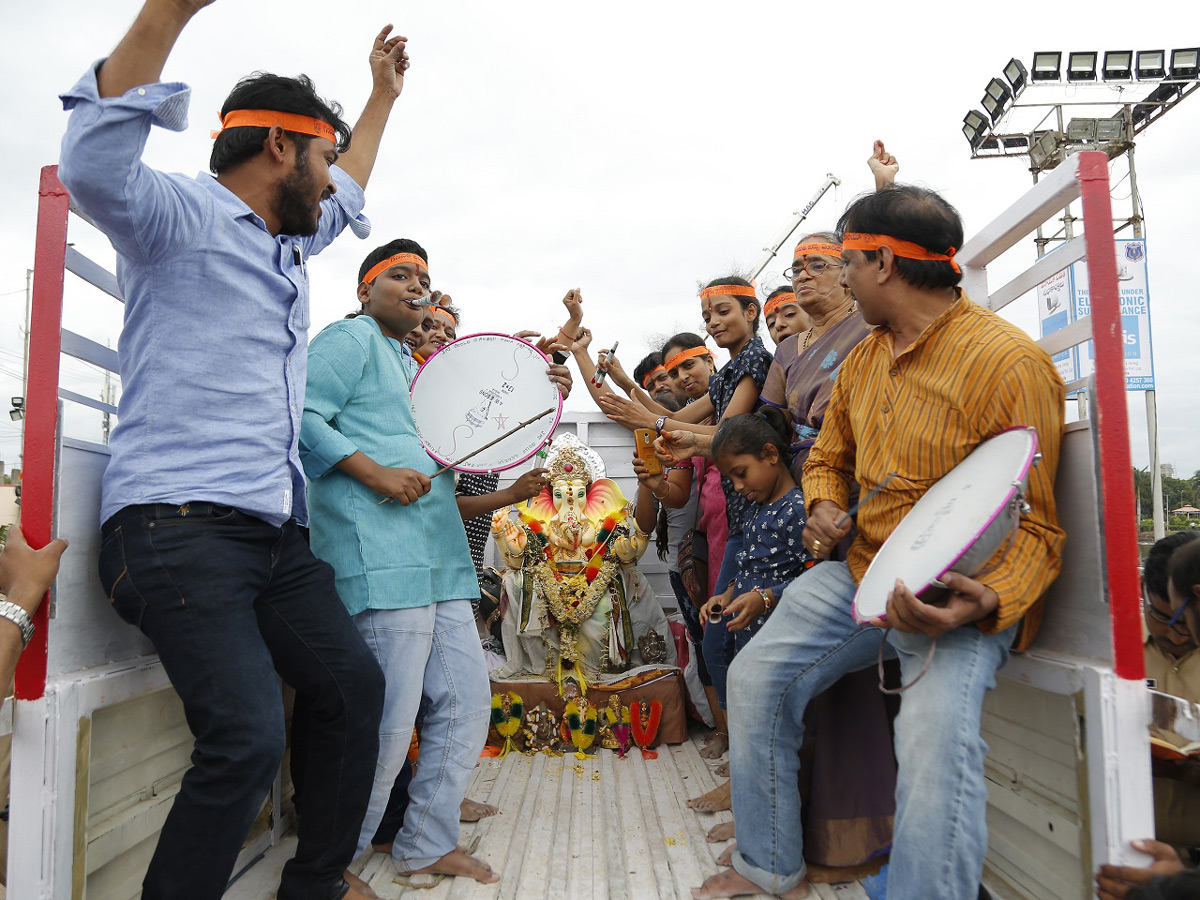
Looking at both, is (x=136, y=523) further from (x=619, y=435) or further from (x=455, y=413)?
(x=619, y=435)

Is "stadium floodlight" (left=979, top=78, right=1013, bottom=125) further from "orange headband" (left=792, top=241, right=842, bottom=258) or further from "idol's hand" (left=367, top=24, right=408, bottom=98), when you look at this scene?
"idol's hand" (left=367, top=24, right=408, bottom=98)

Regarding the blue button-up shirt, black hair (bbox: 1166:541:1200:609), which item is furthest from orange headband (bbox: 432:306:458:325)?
black hair (bbox: 1166:541:1200:609)

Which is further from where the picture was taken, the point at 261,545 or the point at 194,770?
the point at 261,545

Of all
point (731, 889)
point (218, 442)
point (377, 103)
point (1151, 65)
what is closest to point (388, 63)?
point (377, 103)

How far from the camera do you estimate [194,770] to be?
5.32 ft

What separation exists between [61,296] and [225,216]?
375mm

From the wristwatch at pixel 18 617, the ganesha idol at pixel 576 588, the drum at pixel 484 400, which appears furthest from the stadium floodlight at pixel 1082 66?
the wristwatch at pixel 18 617

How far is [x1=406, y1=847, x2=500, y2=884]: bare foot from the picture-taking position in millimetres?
2437

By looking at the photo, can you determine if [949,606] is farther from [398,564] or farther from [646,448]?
[646,448]

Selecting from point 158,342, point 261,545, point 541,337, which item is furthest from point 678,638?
point 158,342

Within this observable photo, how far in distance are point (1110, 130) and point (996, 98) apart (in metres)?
1.78

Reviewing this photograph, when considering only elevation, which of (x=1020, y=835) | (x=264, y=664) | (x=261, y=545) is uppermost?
(x=261, y=545)

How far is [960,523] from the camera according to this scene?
165 centimetres

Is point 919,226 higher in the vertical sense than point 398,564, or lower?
higher
